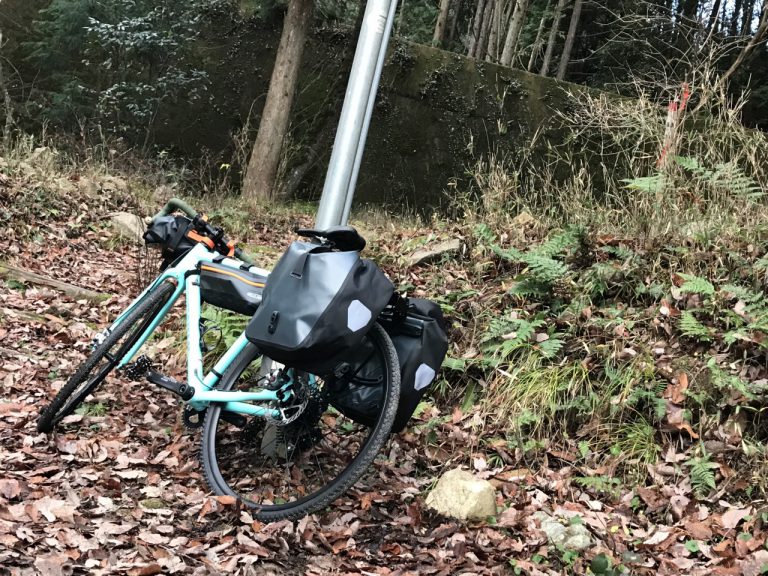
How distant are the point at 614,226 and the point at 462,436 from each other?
2.44 meters

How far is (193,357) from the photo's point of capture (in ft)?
11.3

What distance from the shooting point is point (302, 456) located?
3.62m

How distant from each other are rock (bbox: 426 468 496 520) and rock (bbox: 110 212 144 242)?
5457mm

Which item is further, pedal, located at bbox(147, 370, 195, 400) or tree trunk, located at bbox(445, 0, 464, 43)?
tree trunk, located at bbox(445, 0, 464, 43)

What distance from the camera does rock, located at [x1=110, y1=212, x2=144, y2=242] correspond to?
7.76 metres

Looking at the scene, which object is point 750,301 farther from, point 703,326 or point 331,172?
point 331,172

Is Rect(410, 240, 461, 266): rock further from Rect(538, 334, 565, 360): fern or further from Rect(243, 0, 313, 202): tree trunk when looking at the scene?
Rect(243, 0, 313, 202): tree trunk

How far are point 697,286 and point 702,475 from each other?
130cm

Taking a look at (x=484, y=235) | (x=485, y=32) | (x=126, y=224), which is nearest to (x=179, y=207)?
(x=484, y=235)

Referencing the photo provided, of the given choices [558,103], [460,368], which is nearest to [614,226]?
[460,368]

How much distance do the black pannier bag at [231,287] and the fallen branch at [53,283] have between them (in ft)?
9.23

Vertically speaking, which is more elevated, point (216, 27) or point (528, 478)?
point (216, 27)

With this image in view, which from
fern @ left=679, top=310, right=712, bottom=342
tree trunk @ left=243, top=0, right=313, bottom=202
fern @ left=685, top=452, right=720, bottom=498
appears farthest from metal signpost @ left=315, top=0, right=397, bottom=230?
tree trunk @ left=243, top=0, right=313, bottom=202

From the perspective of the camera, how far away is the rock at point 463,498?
329cm
